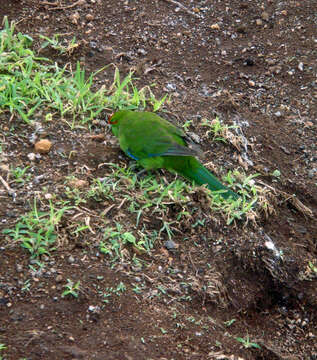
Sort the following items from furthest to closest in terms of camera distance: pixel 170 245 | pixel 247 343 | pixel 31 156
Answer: pixel 31 156 → pixel 170 245 → pixel 247 343

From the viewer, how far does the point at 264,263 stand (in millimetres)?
3109

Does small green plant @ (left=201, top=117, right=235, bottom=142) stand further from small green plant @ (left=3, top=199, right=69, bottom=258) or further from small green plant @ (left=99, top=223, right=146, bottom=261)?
small green plant @ (left=3, top=199, right=69, bottom=258)

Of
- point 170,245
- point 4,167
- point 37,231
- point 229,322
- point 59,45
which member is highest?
point 59,45

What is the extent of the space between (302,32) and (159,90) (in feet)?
5.87

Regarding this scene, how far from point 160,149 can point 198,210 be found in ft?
1.53

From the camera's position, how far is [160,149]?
320 centimetres

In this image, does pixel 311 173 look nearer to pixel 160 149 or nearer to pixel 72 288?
pixel 160 149

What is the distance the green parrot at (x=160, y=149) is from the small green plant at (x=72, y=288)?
102cm

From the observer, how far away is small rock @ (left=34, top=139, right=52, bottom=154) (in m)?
3.14

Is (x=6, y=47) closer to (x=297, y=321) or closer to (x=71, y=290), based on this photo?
(x=71, y=290)

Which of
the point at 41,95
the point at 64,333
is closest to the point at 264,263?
the point at 64,333

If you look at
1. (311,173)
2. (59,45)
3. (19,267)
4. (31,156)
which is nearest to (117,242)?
(19,267)

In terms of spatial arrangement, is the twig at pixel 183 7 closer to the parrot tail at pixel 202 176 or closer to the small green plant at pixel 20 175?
the parrot tail at pixel 202 176

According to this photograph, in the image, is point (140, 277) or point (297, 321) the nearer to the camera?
point (140, 277)
